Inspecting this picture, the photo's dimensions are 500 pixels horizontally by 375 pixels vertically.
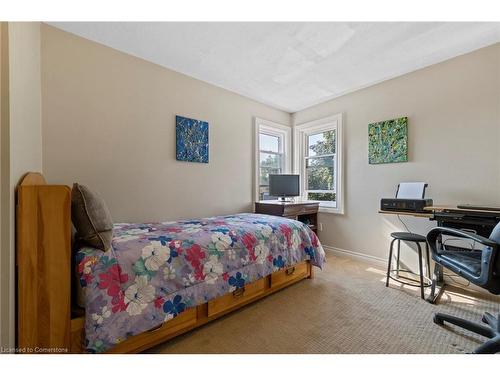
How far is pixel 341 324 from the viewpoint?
1667 millimetres

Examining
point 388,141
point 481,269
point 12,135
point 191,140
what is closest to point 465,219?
point 481,269

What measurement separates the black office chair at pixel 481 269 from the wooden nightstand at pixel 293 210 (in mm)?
1610

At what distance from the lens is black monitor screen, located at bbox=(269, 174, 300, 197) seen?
335 cm

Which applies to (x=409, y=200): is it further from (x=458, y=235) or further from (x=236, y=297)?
(x=236, y=297)

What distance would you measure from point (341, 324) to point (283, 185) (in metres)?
2.04

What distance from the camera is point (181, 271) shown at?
1464 millimetres

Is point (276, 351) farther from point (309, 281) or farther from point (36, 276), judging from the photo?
point (36, 276)

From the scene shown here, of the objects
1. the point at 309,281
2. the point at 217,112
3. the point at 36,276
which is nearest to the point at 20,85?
the point at 36,276

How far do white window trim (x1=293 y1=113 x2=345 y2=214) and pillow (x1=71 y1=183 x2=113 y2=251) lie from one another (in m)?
3.02

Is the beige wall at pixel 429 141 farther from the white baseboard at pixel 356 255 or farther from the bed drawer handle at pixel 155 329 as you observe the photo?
the bed drawer handle at pixel 155 329

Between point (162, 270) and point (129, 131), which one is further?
point (129, 131)

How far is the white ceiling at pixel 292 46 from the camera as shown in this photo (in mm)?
1890

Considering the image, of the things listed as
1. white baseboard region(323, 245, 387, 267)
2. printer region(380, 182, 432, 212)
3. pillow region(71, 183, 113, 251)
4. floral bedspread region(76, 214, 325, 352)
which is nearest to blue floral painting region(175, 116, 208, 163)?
floral bedspread region(76, 214, 325, 352)
